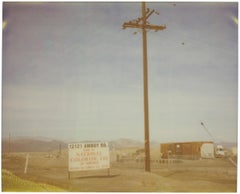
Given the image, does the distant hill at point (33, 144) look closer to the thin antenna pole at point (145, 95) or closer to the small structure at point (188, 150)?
the thin antenna pole at point (145, 95)

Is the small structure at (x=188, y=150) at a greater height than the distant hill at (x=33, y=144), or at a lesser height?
lesser

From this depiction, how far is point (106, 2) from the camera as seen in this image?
6066 mm

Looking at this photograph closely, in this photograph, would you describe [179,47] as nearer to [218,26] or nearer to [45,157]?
[218,26]

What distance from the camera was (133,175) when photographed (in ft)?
19.4

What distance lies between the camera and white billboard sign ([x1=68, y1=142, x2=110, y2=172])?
5895 millimetres

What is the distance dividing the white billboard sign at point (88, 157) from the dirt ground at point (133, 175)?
0.10 m

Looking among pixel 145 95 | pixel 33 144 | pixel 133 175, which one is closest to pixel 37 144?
pixel 33 144

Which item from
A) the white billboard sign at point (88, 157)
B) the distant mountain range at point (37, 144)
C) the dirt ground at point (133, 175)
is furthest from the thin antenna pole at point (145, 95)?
the white billboard sign at point (88, 157)

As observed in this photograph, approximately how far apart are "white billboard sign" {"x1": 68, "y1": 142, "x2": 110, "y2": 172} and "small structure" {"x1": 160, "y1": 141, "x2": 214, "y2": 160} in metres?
1.07

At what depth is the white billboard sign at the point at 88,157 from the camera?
5895 mm

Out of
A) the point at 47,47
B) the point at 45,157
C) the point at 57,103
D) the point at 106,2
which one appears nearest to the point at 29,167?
the point at 45,157

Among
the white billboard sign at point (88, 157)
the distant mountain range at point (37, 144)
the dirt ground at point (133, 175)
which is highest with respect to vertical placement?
the distant mountain range at point (37, 144)

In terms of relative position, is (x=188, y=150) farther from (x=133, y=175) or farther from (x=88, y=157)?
(x=88, y=157)

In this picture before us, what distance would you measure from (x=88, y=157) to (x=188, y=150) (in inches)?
72.0
